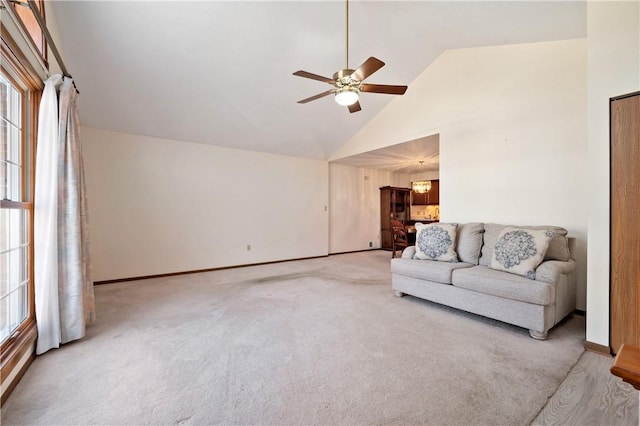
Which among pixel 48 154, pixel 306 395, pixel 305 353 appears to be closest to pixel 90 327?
pixel 48 154

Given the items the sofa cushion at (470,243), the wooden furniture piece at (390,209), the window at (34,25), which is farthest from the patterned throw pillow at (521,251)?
the wooden furniture piece at (390,209)

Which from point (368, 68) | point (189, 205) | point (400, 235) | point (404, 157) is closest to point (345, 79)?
point (368, 68)

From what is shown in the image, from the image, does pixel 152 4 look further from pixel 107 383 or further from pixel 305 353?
pixel 305 353

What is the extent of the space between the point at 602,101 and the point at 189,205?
5.43 metres

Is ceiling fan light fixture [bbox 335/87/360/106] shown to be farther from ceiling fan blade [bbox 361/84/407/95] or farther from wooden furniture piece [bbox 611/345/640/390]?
wooden furniture piece [bbox 611/345/640/390]

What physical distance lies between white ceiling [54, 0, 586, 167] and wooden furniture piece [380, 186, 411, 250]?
11.3ft

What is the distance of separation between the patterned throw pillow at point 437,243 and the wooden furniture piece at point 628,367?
8.70 ft

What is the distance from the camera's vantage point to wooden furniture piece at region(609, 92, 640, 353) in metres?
1.99

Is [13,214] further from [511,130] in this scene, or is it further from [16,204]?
[511,130]

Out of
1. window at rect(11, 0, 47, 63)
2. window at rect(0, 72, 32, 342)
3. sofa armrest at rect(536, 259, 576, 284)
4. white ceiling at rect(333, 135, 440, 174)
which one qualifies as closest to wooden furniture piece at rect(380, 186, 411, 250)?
white ceiling at rect(333, 135, 440, 174)

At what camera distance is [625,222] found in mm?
2033

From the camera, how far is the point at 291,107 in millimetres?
4586

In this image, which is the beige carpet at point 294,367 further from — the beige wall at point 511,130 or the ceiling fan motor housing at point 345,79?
the ceiling fan motor housing at point 345,79

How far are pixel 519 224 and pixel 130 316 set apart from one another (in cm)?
467
